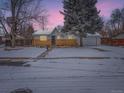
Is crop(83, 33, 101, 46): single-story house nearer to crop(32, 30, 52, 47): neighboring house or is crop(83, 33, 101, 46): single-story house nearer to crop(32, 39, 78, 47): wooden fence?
crop(32, 39, 78, 47): wooden fence

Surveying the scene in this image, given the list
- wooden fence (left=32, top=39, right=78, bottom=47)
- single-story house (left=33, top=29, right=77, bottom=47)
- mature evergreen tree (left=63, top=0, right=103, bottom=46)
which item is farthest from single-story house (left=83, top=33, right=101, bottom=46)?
mature evergreen tree (left=63, top=0, right=103, bottom=46)

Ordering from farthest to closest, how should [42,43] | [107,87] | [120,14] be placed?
[120,14], [42,43], [107,87]

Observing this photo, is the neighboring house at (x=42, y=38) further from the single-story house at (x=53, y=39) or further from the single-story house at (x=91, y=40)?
the single-story house at (x=91, y=40)

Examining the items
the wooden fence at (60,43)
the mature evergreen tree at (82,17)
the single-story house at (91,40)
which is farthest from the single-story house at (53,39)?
the mature evergreen tree at (82,17)

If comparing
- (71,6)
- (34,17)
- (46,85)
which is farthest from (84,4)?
(46,85)

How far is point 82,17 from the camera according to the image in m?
68.3

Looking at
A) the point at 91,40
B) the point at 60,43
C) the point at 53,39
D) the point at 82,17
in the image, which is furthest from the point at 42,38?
the point at 82,17

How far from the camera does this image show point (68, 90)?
36.3ft

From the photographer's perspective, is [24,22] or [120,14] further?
[120,14]

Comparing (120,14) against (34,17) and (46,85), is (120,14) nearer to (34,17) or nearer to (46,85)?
(34,17)

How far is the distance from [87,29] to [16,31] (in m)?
15.0

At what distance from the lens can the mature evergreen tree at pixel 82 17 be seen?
2677 inches

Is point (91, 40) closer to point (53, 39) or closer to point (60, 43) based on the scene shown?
point (60, 43)

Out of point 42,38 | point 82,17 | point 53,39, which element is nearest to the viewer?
point 82,17
